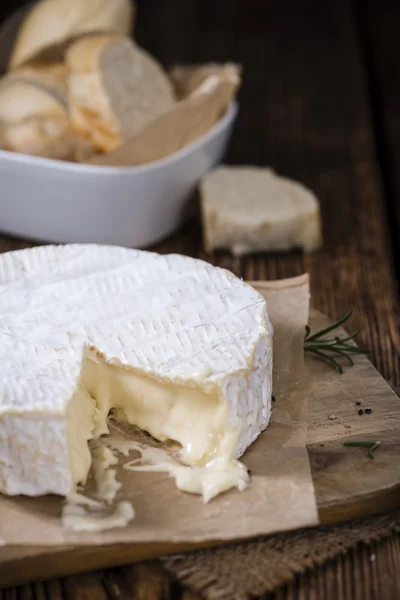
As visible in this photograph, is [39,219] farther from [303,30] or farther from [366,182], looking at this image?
[303,30]

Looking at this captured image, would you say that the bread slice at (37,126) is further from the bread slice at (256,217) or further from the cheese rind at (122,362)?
the cheese rind at (122,362)

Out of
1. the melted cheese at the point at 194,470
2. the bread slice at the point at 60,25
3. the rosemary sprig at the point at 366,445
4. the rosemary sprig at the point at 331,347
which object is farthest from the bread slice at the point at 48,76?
the rosemary sprig at the point at 366,445

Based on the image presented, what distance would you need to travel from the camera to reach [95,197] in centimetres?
231

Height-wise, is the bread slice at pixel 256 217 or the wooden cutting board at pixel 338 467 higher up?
the wooden cutting board at pixel 338 467

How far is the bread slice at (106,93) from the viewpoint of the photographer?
2414mm

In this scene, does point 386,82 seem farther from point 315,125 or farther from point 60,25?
point 60,25

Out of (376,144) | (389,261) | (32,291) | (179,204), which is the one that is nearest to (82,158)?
(179,204)

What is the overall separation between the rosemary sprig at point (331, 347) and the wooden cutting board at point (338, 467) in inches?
0.8

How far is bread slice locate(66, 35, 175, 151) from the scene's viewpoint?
7.92ft

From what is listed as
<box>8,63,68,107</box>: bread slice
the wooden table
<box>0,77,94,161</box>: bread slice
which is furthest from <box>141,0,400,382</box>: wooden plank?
<box>8,63,68,107</box>: bread slice

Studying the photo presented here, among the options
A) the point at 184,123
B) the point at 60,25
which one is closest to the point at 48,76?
the point at 60,25

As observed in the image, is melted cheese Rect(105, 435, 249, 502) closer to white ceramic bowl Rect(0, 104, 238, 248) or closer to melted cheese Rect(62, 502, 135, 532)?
melted cheese Rect(62, 502, 135, 532)

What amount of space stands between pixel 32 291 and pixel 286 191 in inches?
42.1

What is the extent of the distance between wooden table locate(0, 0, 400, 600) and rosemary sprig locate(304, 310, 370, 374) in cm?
12
